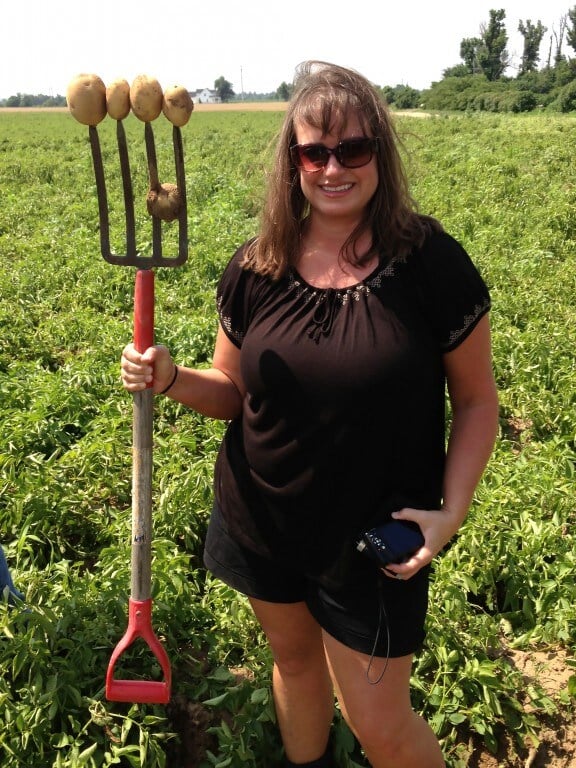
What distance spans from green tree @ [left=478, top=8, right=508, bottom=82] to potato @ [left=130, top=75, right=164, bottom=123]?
71.1 m

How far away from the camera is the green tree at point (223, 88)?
11300 cm

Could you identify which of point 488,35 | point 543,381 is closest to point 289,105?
point 543,381

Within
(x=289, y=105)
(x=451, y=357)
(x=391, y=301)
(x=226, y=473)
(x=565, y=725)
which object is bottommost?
(x=565, y=725)

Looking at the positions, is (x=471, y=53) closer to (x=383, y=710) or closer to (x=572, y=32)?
(x=572, y=32)

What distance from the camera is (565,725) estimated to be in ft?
7.73

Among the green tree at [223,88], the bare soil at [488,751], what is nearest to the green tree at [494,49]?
the green tree at [223,88]

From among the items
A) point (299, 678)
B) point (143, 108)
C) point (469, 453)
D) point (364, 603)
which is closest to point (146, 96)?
point (143, 108)

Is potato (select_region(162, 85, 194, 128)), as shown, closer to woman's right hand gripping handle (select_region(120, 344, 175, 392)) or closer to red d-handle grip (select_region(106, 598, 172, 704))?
woman's right hand gripping handle (select_region(120, 344, 175, 392))

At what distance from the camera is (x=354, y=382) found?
1399mm

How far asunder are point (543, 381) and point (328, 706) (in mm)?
2992

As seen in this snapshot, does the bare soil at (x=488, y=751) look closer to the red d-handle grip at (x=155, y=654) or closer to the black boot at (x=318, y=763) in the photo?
the black boot at (x=318, y=763)

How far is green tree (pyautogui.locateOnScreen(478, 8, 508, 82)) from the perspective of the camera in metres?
64.6

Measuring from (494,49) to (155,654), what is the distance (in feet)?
242

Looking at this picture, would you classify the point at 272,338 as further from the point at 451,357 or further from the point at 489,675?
the point at 489,675
